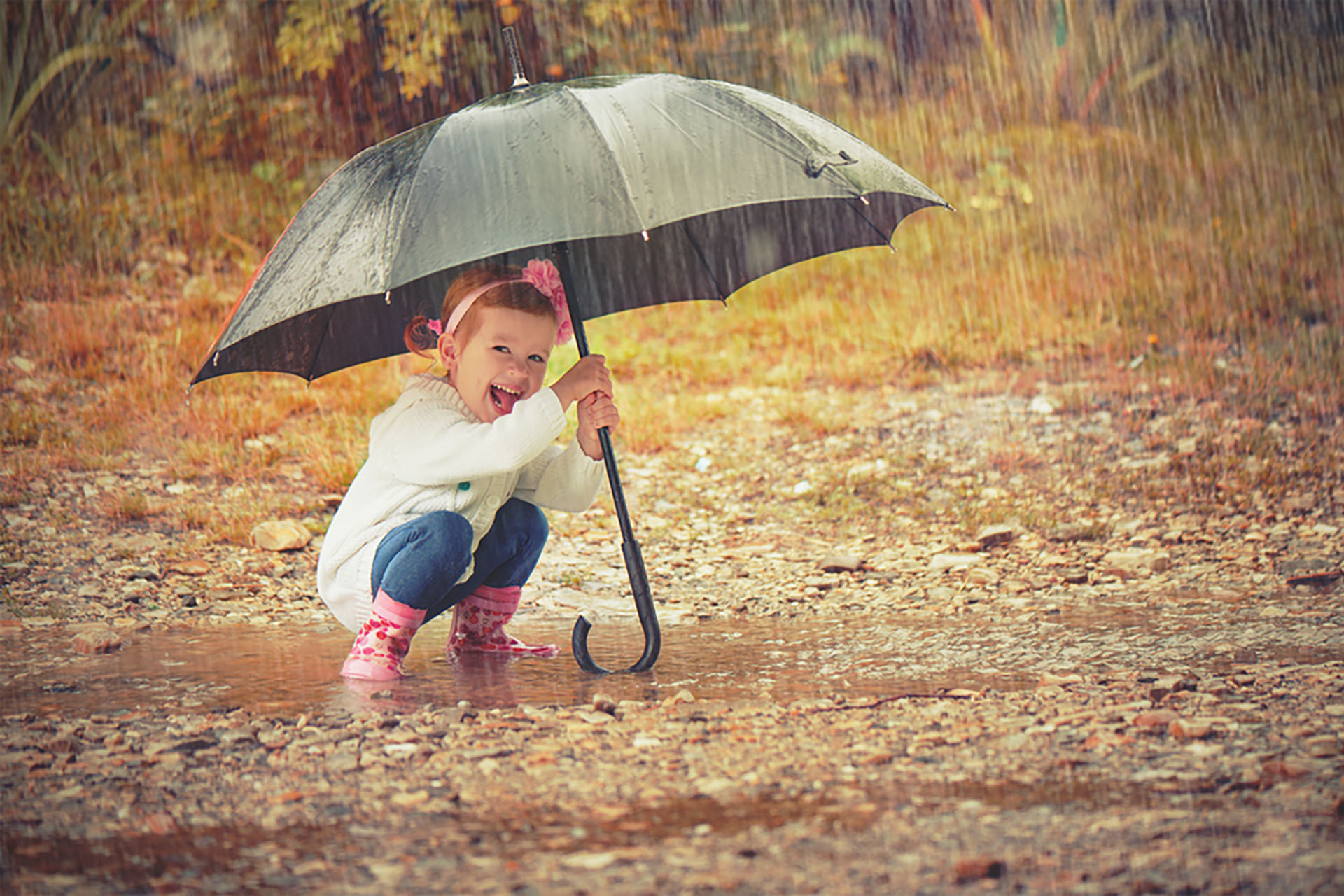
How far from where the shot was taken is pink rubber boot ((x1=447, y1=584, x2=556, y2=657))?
140 inches

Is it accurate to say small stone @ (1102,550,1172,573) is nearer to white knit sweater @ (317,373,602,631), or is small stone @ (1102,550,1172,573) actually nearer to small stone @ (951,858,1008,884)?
white knit sweater @ (317,373,602,631)

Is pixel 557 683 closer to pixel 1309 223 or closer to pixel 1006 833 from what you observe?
pixel 1006 833

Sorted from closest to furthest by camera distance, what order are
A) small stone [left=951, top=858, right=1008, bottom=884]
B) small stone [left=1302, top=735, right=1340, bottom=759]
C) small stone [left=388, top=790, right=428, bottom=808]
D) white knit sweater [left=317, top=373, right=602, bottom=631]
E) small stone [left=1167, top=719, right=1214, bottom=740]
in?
1. small stone [left=951, top=858, right=1008, bottom=884]
2. small stone [left=388, top=790, right=428, bottom=808]
3. small stone [left=1302, top=735, right=1340, bottom=759]
4. small stone [left=1167, top=719, right=1214, bottom=740]
5. white knit sweater [left=317, top=373, right=602, bottom=631]

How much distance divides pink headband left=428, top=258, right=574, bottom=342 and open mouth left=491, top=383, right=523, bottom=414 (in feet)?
0.61

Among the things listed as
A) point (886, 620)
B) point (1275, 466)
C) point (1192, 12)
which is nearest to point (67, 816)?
point (886, 620)

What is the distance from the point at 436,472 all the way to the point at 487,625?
68 cm

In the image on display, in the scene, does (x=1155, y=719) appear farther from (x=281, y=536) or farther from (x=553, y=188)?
(x=281, y=536)

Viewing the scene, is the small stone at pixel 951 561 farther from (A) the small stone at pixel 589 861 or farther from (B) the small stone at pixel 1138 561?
(A) the small stone at pixel 589 861

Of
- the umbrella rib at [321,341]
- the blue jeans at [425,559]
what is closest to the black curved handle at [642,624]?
the blue jeans at [425,559]

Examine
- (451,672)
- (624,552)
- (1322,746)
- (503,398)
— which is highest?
(503,398)

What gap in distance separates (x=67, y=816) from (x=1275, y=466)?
16.6 ft

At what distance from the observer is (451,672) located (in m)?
3.41

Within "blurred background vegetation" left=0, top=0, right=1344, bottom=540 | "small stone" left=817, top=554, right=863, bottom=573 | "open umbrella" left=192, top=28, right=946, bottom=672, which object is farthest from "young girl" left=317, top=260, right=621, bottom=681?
"blurred background vegetation" left=0, top=0, right=1344, bottom=540

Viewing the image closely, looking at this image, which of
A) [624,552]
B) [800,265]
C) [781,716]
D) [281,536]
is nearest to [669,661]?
[624,552]
